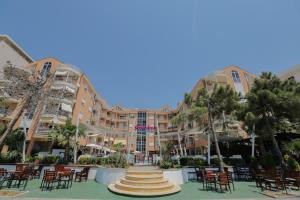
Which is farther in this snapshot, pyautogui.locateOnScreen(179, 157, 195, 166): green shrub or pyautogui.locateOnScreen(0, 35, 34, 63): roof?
pyautogui.locateOnScreen(0, 35, 34, 63): roof

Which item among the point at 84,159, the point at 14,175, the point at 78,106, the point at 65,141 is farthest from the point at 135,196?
the point at 78,106

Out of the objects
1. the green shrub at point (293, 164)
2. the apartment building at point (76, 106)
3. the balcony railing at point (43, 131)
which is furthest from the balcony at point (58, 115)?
the green shrub at point (293, 164)

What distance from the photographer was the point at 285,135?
19.2 meters

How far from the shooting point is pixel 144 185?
9.80 meters

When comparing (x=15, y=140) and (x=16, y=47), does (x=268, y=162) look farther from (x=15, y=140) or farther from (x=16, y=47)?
(x=16, y=47)

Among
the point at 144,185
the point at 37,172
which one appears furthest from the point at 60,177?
the point at 144,185

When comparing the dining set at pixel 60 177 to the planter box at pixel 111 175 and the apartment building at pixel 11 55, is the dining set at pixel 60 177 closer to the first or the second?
the planter box at pixel 111 175

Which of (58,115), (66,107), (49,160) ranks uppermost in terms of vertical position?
(66,107)

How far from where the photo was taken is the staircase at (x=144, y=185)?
363 inches

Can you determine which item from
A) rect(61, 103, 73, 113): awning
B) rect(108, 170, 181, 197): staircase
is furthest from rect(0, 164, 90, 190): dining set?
rect(61, 103, 73, 113): awning

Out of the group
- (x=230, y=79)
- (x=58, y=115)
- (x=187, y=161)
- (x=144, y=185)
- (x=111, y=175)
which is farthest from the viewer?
(x=230, y=79)

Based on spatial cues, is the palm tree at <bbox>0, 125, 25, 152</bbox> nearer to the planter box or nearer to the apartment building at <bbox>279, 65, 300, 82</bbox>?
the planter box

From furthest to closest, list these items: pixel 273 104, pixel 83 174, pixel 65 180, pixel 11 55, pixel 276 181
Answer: pixel 11 55, pixel 273 104, pixel 83 174, pixel 65 180, pixel 276 181

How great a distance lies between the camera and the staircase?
9.22 metres
